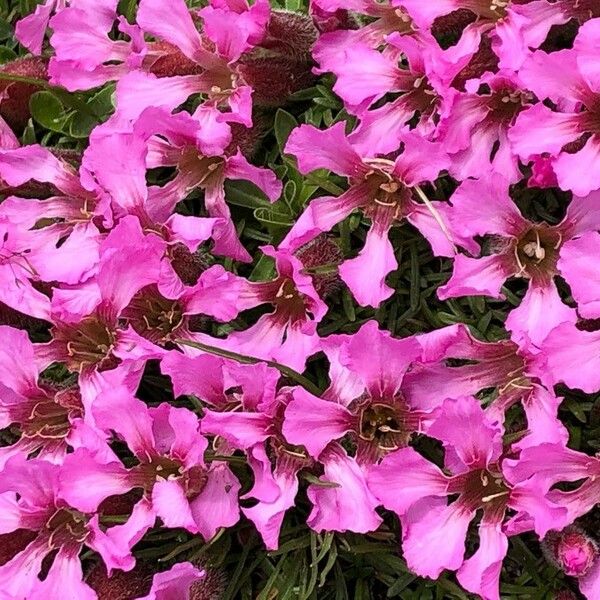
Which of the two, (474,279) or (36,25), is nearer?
(474,279)

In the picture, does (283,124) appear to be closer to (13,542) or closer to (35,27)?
(35,27)

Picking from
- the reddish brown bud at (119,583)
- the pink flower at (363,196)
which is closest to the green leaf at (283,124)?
the pink flower at (363,196)

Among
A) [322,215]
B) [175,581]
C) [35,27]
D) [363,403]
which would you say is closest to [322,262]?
[322,215]

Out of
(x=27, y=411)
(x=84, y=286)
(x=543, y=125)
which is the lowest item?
(x=27, y=411)

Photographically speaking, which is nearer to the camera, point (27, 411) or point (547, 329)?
point (547, 329)

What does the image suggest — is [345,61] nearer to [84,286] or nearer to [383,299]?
[383,299]

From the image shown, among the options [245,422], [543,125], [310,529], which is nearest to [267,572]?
[310,529]

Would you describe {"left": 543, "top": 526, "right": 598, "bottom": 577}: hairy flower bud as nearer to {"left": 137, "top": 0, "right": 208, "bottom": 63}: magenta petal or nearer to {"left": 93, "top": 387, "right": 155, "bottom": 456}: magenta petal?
{"left": 93, "top": 387, "right": 155, "bottom": 456}: magenta petal
